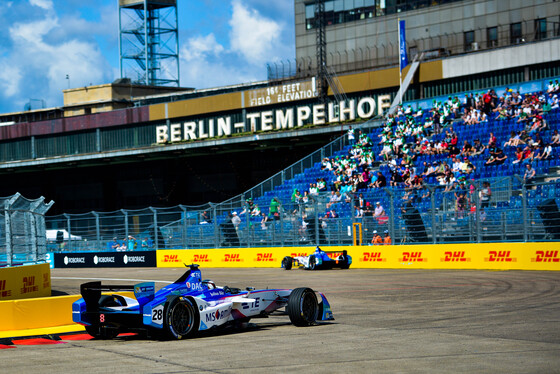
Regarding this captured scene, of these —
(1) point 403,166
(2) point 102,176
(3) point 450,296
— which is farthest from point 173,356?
(2) point 102,176

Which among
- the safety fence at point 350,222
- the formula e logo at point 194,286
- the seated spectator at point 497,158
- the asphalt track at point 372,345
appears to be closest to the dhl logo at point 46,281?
the asphalt track at point 372,345

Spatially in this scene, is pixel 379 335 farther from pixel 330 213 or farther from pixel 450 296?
pixel 330 213

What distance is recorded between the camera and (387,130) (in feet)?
120

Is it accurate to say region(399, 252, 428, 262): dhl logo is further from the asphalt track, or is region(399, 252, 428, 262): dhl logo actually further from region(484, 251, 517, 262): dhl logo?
the asphalt track

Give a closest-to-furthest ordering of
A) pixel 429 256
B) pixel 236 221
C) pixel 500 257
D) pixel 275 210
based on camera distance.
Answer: pixel 500 257
pixel 429 256
pixel 275 210
pixel 236 221

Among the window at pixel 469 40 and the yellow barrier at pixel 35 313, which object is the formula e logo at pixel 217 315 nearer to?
the yellow barrier at pixel 35 313

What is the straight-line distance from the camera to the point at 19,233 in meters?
18.0

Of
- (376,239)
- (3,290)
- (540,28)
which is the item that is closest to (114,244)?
(376,239)

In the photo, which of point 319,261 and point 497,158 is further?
point 497,158

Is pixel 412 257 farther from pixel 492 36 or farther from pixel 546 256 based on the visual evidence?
pixel 492 36

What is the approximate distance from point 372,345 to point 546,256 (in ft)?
47.5

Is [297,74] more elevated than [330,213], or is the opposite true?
[297,74]

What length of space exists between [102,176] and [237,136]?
596 inches

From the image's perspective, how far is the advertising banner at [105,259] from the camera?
36.3 m
